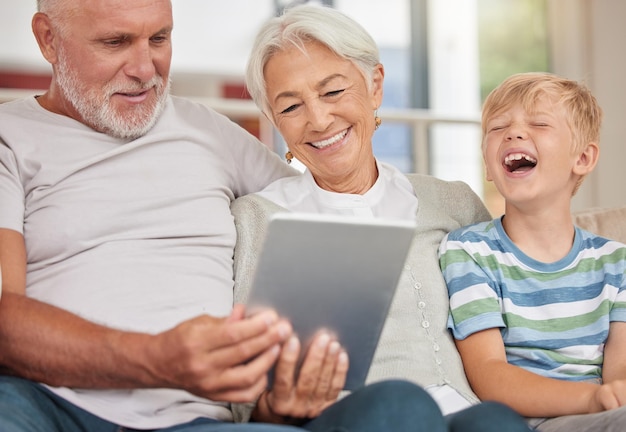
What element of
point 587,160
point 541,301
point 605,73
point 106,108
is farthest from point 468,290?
point 605,73

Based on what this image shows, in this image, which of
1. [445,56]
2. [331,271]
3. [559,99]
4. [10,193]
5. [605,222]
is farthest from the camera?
[445,56]

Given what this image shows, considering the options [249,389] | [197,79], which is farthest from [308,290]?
[197,79]

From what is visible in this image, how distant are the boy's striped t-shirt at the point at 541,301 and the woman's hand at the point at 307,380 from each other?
17.7 inches

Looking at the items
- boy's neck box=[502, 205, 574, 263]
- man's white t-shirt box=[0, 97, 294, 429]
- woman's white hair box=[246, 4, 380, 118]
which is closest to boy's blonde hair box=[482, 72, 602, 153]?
boy's neck box=[502, 205, 574, 263]

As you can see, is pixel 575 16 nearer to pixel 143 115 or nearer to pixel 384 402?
pixel 143 115

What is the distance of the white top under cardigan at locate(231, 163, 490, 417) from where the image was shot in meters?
1.62

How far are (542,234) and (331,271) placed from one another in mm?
737

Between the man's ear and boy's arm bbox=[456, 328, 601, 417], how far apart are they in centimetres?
101

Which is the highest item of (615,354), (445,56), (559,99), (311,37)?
(311,37)

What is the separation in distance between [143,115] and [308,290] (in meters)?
0.69

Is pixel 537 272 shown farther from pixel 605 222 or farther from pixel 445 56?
pixel 445 56

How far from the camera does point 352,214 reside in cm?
179

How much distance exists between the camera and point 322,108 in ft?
5.78

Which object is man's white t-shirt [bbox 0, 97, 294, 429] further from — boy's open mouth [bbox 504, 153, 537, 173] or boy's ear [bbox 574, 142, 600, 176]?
boy's ear [bbox 574, 142, 600, 176]
